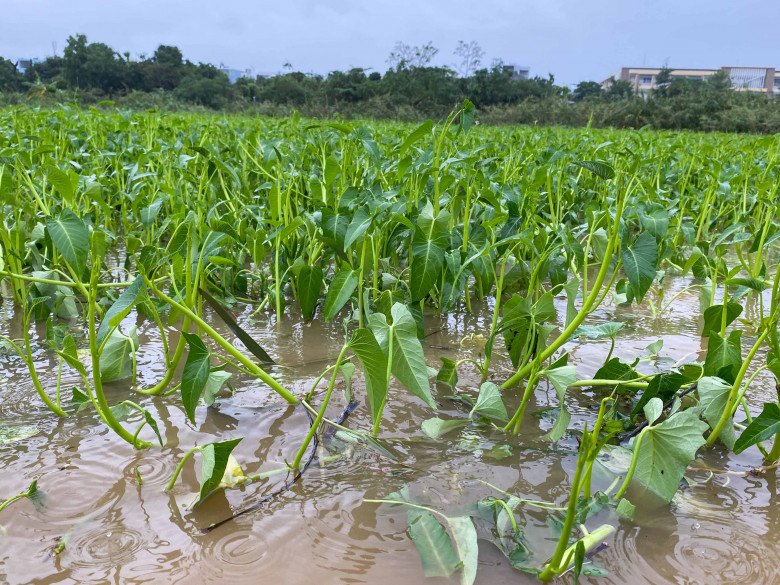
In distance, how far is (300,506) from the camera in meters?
1.15

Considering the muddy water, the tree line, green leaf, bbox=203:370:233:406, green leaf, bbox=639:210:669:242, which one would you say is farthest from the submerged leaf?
the tree line

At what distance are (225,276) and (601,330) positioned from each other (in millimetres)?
1553

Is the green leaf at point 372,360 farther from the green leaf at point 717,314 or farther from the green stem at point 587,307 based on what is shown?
the green leaf at point 717,314

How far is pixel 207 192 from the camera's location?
3.04 metres

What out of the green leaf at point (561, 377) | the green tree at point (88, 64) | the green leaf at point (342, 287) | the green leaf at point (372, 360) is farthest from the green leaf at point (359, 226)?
the green tree at point (88, 64)

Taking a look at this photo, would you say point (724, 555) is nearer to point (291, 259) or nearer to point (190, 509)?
point (190, 509)

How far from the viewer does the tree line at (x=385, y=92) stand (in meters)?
22.2

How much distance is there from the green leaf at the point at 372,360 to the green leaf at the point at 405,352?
0.23ft

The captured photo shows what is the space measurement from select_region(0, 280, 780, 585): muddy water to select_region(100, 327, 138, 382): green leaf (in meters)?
0.06

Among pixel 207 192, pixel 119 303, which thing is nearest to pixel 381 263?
pixel 207 192

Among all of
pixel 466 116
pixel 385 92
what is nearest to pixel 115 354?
pixel 466 116

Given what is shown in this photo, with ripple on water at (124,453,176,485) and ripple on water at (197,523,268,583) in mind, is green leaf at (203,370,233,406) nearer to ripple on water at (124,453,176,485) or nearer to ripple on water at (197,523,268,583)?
ripple on water at (124,453,176,485)

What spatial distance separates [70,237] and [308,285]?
2.78 feet

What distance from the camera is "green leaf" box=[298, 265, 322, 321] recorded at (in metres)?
2.02
